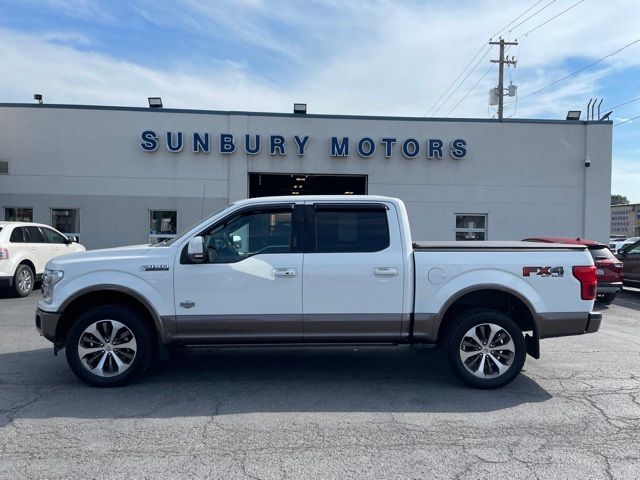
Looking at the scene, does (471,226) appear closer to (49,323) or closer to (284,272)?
(284,272)

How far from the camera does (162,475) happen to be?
3.76 metres

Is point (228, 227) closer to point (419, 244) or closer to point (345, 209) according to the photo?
point (345, 209)

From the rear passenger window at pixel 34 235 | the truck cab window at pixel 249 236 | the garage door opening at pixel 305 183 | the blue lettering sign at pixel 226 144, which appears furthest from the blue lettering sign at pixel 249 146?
the truck cab window at pixel 249 236

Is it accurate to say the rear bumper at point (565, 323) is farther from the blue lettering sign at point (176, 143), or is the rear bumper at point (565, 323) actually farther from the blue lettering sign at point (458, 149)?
the blue lettering sign at point (176, 143)

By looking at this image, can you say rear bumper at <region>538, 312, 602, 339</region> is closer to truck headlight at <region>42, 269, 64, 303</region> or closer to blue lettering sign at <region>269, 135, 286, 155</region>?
truck headlight at <region>42, 269, 64, 303</region>

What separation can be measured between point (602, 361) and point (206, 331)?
5089 mm

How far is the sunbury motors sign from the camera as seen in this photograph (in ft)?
58.6

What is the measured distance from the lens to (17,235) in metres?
12.2

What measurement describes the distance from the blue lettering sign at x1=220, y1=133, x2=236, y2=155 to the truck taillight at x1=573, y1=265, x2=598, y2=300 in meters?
13.9

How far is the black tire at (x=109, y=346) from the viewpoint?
5613mm

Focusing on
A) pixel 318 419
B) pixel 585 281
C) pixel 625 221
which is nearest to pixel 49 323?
pixel 318 419

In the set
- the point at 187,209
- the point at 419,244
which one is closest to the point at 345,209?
the point at 419,244

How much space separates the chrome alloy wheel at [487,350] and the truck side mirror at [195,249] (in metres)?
2.87

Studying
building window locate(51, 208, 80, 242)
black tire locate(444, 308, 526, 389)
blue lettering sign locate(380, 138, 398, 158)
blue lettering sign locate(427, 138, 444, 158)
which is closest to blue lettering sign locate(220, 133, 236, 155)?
blue lettering sign locate(380, 138, 398, 158)
